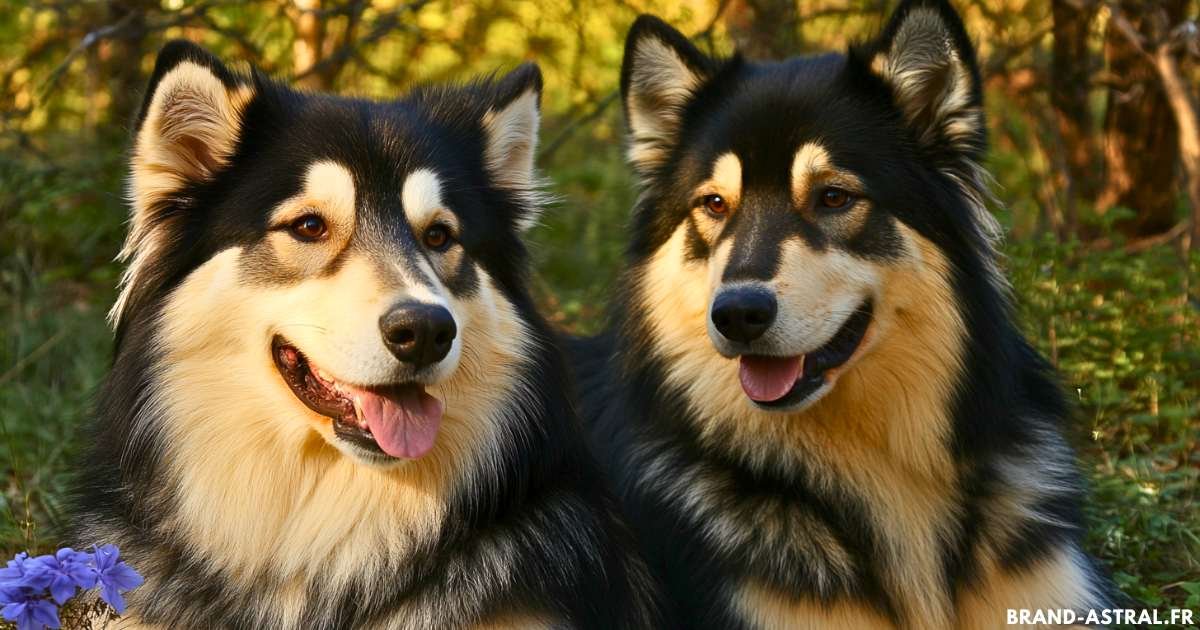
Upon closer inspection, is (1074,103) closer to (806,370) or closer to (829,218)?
(829,218)

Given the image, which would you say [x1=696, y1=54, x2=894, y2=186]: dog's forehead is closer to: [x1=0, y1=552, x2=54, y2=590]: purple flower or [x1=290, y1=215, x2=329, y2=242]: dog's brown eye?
[x1=290, y1=215, x2=329, y2=242]: dog's brown eye

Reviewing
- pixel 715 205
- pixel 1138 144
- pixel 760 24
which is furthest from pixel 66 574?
pixel 1138 144

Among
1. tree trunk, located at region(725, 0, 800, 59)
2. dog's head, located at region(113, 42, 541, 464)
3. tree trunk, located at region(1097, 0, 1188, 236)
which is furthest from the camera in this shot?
tree trunk, located at region(725, 0, 800, 59)

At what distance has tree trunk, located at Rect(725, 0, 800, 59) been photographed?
7.16m

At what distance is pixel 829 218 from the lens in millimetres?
3928

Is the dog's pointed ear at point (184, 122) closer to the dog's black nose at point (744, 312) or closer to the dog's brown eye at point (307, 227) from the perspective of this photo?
the dog's brown eye at point (307, 227)

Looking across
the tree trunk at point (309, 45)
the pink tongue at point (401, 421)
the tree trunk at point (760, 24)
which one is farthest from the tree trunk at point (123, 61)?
the pink tongue at point (401, 421)

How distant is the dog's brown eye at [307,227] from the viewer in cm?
344

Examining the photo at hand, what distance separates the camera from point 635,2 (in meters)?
8.02

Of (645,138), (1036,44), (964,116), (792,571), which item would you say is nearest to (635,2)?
(1036,44)

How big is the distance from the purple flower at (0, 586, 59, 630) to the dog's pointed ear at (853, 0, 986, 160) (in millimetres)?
2778

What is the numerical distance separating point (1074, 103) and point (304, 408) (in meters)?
5.70

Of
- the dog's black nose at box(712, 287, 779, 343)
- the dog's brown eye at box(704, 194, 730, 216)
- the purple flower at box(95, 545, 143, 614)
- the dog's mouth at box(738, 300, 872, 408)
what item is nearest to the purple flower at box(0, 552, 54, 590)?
the purple flower at box(95, 545, 143, 614)

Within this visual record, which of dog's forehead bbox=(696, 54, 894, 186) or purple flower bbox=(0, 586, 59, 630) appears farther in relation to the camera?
dog's forehead bbox=(696, 54, 894, 186)
